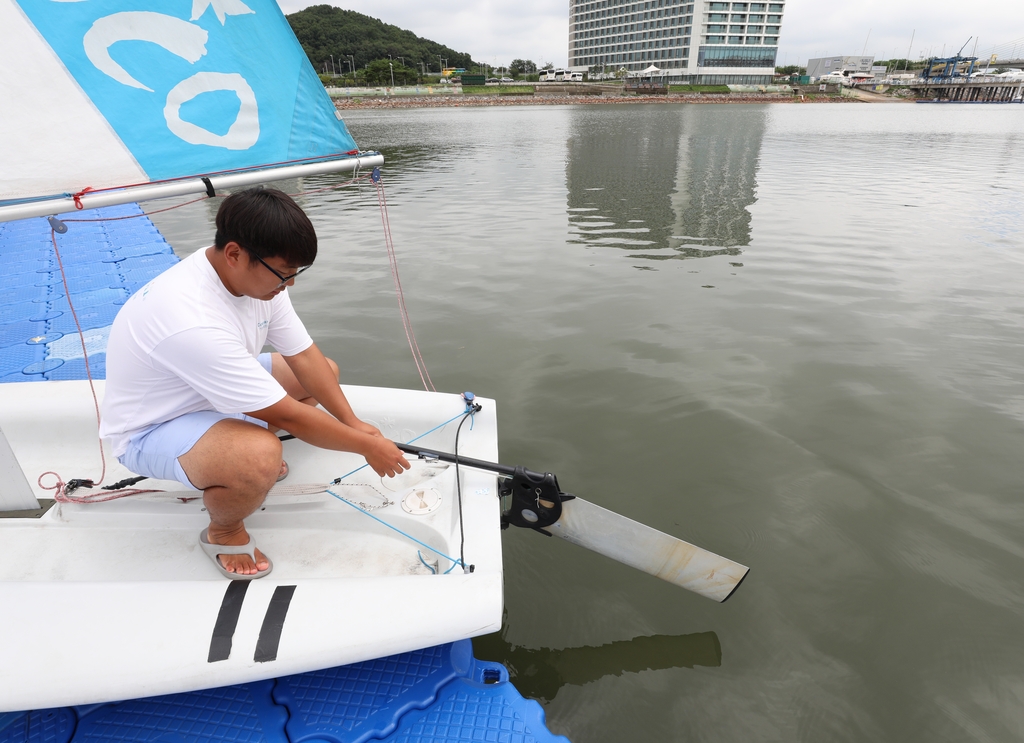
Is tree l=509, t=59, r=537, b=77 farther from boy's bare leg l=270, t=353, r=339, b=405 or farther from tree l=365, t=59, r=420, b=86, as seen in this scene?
boy's bare leg l=270, t=353, r=339, b=405

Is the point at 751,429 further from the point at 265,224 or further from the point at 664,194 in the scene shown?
the point at 664,194

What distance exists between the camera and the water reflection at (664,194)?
8.72 m

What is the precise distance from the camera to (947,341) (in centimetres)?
511

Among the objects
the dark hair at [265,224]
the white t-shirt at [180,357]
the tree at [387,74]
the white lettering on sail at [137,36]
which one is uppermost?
the tree at [387,74]

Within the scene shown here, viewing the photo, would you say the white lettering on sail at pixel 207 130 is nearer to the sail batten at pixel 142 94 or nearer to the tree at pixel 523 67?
the sail batten at pixel 142 94

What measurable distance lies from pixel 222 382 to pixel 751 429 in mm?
3423

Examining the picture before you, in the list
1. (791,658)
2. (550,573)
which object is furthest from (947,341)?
(550,573)

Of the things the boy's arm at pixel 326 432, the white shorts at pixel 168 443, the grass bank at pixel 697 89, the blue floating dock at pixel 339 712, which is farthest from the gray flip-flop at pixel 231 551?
the grass bank at pixel 697 89

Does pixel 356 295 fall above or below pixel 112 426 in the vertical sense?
below

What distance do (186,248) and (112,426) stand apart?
7.47 meters

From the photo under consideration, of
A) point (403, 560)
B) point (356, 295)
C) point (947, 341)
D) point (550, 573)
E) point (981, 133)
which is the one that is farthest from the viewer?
point (981, 133)

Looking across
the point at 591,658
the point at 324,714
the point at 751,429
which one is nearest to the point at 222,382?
the point at 324,714

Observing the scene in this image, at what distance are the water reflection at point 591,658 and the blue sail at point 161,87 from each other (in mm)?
2497

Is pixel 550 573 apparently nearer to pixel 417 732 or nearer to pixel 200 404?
pixel 417 732
